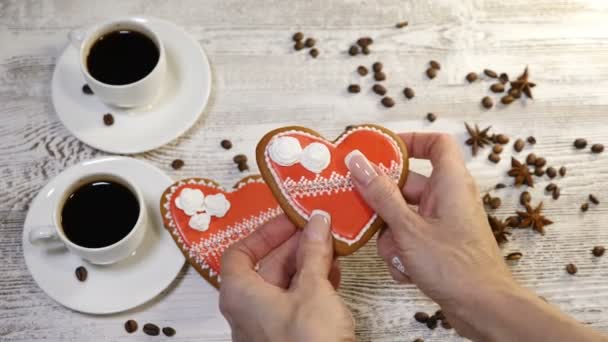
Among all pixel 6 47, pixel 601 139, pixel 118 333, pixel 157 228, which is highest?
pixel 601 139

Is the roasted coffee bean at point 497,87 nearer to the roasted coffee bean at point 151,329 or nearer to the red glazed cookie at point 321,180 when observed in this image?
the red glazed cookie at point 321,180

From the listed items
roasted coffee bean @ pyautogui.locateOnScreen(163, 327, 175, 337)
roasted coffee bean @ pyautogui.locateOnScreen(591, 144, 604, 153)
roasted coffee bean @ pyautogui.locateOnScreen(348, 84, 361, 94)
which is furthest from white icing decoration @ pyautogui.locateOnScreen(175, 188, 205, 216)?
roasted coffee bean @ pyautogui.locateOnScreen(591, 144, 604, 153)

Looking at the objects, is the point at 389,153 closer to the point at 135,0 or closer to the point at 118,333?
the point at 118,333

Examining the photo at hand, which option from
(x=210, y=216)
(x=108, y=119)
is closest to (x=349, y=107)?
(x=210, y=216)

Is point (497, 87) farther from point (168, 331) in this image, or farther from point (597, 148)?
point (168, 331)

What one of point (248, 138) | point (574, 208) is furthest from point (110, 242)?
point (574, 208)

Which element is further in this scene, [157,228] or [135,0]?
[135,0]

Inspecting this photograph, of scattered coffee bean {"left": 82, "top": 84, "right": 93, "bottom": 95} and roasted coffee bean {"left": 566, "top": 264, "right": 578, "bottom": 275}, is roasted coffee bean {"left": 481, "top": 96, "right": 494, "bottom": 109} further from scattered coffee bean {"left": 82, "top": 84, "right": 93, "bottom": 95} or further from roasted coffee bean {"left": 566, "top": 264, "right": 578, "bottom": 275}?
scattered coffee bean {"left": 82, "top": 84, "right": 93, "bottom": 95}
